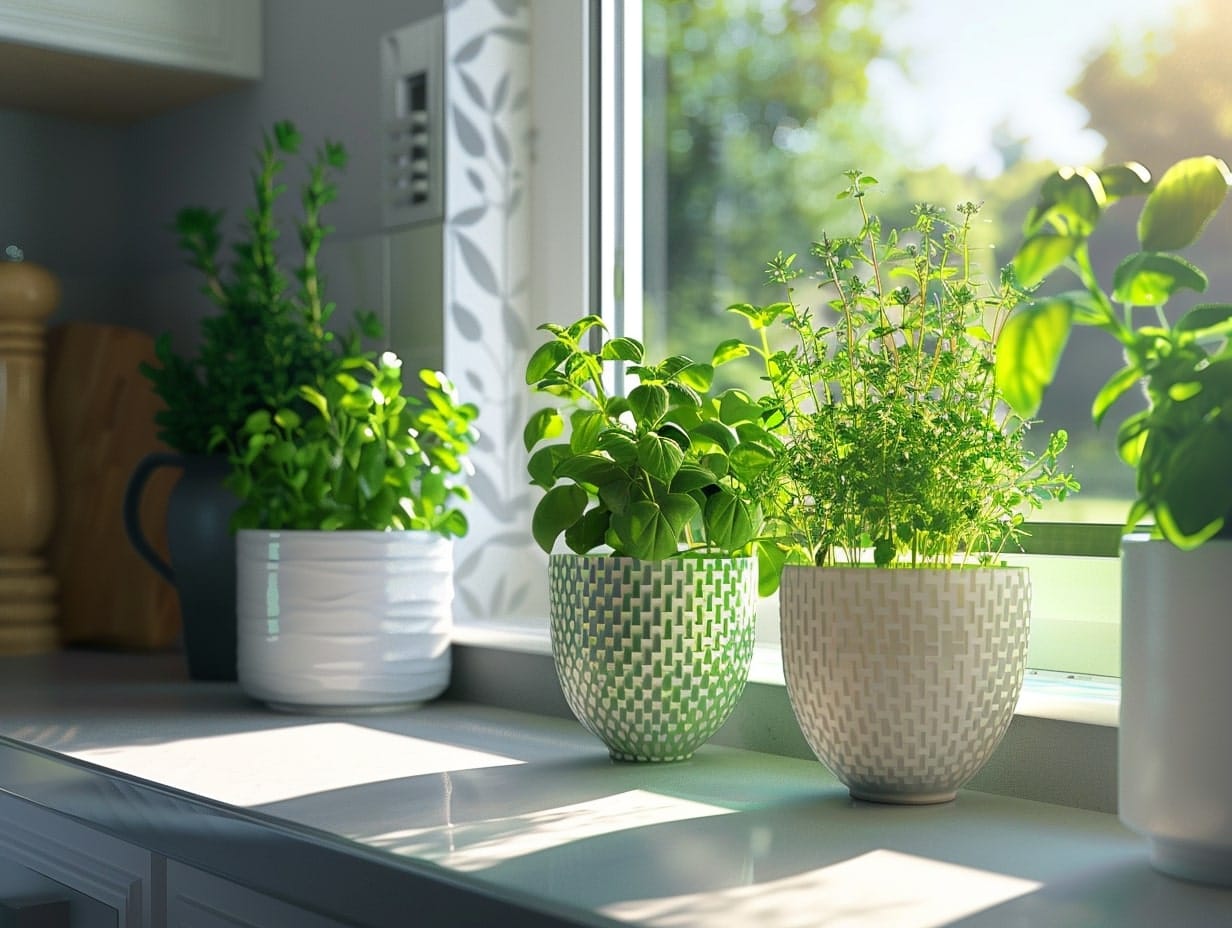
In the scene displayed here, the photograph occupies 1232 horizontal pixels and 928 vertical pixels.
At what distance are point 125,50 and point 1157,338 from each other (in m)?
1.21

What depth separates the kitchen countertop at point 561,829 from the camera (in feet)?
2.03

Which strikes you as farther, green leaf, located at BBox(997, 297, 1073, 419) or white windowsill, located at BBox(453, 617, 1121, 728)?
white windowsill, located at BBox(453, 617, 1121, 728)

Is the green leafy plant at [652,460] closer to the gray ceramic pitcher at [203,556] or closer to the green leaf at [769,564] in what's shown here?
the green leaf at [769,564]

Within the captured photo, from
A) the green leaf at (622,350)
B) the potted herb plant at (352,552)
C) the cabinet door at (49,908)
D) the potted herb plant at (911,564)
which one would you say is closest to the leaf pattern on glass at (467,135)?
the potted herb plant at (352,552)

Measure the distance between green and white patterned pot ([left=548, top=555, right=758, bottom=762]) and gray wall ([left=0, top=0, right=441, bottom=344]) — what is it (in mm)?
600

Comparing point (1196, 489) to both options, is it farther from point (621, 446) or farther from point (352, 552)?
point (352, 552)

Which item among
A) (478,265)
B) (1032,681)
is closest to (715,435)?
(1032,681)

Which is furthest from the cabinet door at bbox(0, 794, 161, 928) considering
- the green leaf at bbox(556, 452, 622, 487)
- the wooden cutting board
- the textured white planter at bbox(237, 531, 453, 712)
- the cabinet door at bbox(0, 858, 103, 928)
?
the wooden cutting board

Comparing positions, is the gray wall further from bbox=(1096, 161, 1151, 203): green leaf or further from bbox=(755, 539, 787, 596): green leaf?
bbox=(1096, 161, 1151, 203): green leaf

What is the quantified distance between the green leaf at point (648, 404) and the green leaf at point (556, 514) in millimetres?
80

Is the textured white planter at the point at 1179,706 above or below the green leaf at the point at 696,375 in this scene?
below

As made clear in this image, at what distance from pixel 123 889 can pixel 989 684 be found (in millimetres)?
539

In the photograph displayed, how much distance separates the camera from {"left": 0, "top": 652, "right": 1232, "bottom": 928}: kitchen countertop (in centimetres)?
62

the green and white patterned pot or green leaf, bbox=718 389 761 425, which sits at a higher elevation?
green leaf, bbox=718 389 761 425
